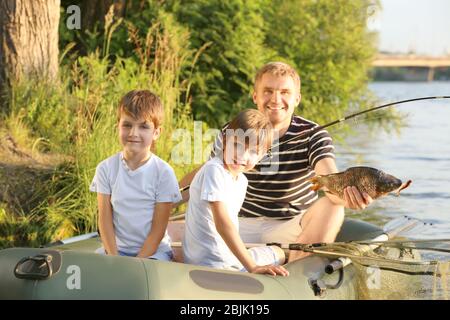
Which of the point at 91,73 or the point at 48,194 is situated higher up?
the point at 91,73

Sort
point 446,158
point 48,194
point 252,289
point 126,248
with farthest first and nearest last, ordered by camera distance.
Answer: point 446,158, point 48,194, point 126,248, point 252,289

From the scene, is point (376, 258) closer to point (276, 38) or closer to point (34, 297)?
point (34, 297)

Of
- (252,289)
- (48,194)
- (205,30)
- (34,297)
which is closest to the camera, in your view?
(34,297)

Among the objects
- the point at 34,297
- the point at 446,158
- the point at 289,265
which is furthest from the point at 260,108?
the point at 446,158

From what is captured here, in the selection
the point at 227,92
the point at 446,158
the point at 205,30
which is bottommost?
the point at 446,158

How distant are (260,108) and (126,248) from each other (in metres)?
1.10

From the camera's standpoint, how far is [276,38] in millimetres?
10391

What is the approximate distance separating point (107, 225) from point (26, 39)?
325 cm

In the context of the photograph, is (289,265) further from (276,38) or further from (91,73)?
(276,38)

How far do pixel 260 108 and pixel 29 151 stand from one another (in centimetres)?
220

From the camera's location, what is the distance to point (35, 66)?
6945mm

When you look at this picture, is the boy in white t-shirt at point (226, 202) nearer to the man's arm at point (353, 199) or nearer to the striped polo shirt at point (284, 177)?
the man's arm at point (353, 199)

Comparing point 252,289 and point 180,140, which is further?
point 180,140

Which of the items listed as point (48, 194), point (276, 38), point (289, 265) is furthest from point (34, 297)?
point (276, 38)
